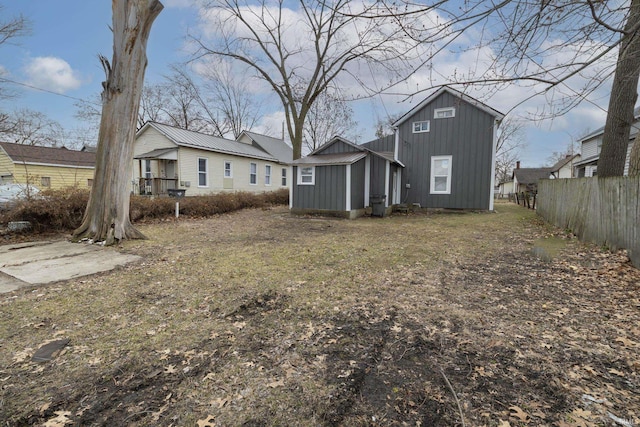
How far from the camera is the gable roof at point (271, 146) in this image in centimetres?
2483

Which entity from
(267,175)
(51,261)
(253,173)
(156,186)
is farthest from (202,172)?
(51,261)

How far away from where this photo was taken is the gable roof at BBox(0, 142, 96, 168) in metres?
19.1

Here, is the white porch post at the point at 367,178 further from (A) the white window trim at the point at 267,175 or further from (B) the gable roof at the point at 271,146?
(B) the gable roof at the point at 271,146

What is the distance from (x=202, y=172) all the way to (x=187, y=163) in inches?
46.6

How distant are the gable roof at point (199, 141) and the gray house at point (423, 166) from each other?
747cm

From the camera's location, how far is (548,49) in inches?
123

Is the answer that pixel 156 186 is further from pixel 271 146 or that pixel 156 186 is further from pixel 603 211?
pixel 603 211

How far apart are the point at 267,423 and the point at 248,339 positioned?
3.45 feet

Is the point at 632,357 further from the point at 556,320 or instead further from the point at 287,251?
the point at 287,251

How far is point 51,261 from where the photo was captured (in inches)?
202

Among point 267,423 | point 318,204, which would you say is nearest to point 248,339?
point 267,423

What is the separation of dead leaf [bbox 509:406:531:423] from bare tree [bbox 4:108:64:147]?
3251cm

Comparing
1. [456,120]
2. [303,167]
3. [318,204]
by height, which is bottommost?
[318,204]

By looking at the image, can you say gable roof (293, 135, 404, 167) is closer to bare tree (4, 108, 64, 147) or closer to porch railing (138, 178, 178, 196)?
porch railing (138, 178, 178, 196)
